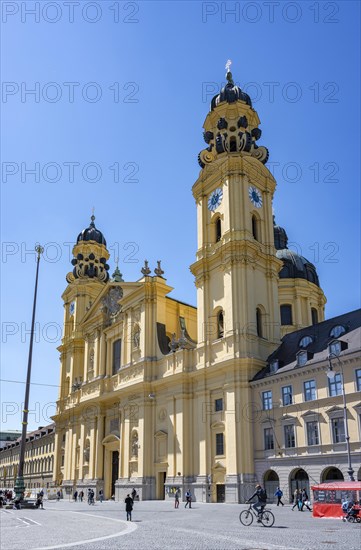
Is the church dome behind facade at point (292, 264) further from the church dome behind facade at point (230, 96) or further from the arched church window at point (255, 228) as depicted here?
the church dome behind facade at point (230, 96)

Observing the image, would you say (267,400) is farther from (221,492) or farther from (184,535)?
(184,535)

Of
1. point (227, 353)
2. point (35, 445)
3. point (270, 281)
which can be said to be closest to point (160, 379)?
point (227, 353)

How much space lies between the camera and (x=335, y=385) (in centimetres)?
3616

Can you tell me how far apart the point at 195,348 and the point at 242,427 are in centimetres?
952

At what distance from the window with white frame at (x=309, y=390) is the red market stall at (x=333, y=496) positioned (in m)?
12.0

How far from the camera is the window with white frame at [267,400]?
4100 centimetres

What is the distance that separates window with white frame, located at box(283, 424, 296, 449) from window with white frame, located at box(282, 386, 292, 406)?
1.60m

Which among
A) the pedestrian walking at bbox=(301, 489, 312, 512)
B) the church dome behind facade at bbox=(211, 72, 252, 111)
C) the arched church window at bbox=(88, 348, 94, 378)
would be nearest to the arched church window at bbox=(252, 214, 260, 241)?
the church dome behind facade at bbox=(211, 72, 252, 111)

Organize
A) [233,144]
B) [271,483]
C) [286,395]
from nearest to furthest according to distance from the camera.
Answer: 1. [271,483]
2. [286,395]
3. [233,144]

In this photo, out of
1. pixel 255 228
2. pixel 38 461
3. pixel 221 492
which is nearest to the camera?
pixel 221 492

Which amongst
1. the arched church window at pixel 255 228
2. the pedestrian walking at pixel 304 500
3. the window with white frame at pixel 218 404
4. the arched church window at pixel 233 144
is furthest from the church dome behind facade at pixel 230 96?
the pedestrian walking at pixel 304 500

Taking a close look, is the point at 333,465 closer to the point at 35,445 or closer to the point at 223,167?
the point at 223,167

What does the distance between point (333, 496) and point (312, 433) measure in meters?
12.1

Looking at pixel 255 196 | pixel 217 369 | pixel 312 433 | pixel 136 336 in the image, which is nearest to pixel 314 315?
pixel 255 196
